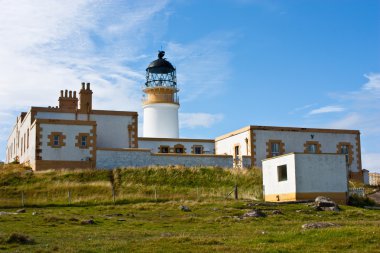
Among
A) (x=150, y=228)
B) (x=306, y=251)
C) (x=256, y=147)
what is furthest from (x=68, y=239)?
(x=256, y=147)

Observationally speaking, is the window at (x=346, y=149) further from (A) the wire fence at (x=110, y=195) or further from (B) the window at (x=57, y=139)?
(B) the window at (x=57, y=139)

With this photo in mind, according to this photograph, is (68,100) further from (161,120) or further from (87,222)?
(87,222)

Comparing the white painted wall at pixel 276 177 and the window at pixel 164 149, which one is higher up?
the window at pixel 164 149

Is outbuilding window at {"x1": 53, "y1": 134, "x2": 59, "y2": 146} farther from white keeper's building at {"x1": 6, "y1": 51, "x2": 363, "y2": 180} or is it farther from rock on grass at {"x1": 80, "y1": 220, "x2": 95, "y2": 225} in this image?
rock on grass at {"x1": 80, "y1": 220, "x2": 95, "y2": 225}

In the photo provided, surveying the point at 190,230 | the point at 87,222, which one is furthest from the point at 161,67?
the point at 190,230

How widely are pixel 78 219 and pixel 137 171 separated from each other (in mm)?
17140

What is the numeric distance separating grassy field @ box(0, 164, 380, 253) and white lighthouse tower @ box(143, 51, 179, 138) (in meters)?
12.3

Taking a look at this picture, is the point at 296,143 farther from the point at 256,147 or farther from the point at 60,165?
the point at 60,165

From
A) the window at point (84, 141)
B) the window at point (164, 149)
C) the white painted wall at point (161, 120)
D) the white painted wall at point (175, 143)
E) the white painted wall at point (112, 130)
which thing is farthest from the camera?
the white painted wall at point (161, 120)

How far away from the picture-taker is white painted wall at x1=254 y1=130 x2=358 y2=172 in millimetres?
42688

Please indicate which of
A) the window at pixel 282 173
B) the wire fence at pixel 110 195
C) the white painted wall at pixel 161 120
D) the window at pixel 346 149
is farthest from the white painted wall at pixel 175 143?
the window at pixel 282 173

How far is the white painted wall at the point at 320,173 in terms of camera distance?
30.9m

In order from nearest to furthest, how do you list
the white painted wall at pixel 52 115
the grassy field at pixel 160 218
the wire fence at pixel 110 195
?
the grassy field at pixel 160 218, the wire fence at pixel 110 195, the white painted wall at pixel 52 115

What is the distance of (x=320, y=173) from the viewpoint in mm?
31328
